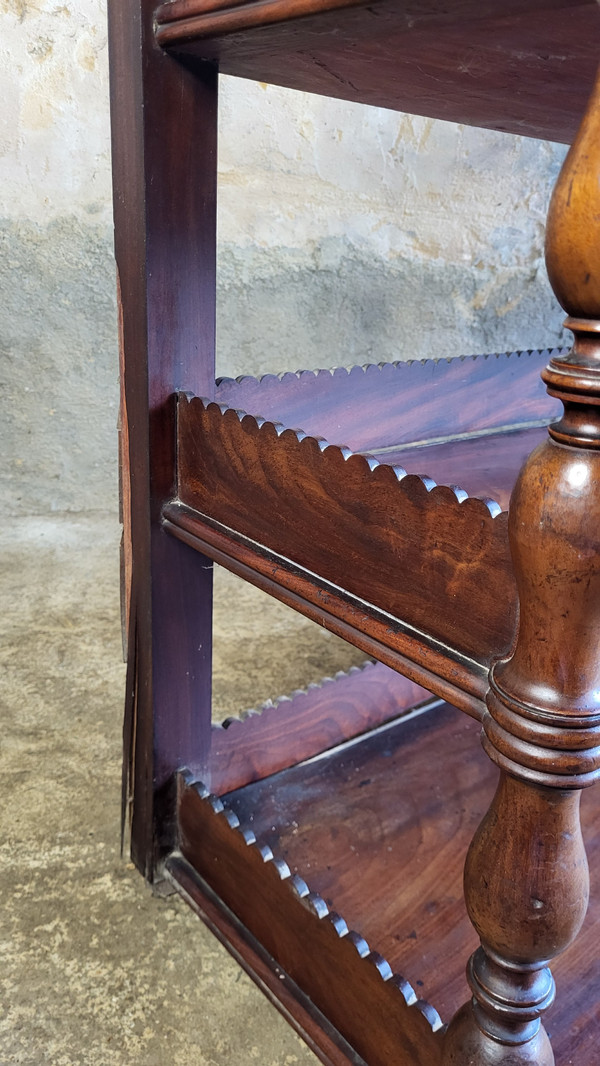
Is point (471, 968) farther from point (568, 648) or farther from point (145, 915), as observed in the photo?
point (145, 915)

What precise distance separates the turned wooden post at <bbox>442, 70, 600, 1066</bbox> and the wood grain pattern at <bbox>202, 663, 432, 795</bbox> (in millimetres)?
645

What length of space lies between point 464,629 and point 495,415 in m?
0.79

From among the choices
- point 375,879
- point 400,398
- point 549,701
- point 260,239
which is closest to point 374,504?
point 549,701

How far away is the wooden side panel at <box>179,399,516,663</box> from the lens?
0.62 m

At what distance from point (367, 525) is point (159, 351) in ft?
1.34

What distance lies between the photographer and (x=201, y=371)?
1035mm

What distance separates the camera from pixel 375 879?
111 centimetres

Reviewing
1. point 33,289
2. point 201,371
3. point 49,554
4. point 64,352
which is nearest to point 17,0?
point 33,289

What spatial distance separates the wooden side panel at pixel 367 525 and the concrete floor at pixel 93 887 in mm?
596

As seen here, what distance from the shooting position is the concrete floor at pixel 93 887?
0.97 m

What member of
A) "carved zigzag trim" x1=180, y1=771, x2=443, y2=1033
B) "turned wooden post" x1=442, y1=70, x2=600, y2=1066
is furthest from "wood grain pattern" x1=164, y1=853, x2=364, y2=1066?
"turned wooden post" x1=442, y1=70, x2=600, y2=1066

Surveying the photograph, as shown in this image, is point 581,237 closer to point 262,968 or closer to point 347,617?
point 347,617

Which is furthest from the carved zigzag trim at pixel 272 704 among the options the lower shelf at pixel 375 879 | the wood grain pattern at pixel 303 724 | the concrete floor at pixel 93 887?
the concrete floor at pixel 93 887

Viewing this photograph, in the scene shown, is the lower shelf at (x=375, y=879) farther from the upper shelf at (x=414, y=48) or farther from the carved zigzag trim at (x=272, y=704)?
the upper shelf at (x=414, y=48)
